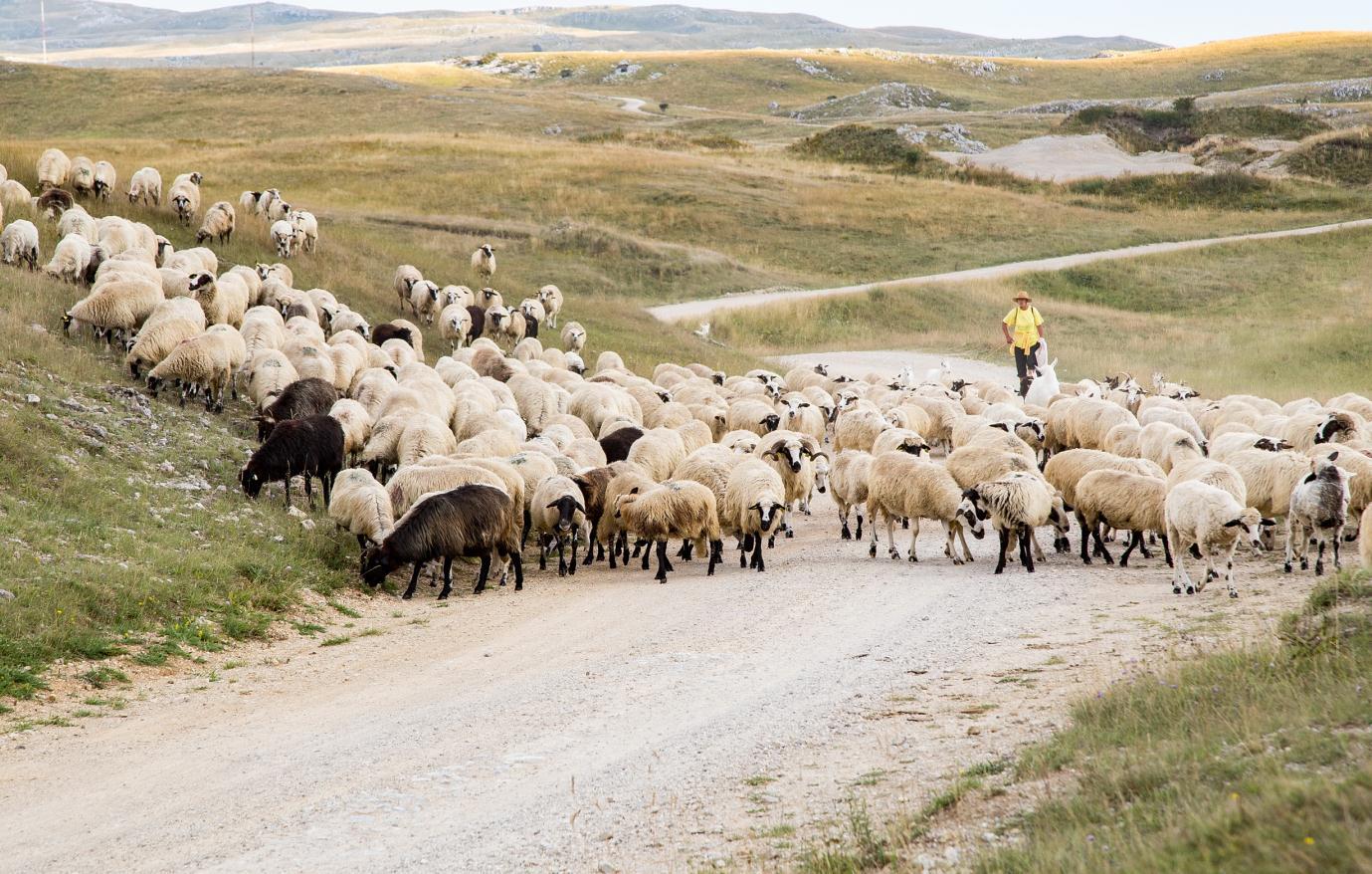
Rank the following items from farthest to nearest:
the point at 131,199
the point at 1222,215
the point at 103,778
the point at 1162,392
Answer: the point at 1222,215, the point at 131,199, the point at 1162,392, the point at 103,778

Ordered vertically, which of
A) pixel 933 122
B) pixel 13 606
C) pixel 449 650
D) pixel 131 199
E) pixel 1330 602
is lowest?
pixel 449 650

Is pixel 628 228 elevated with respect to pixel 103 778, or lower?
elevated

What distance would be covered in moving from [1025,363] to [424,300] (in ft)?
45.8

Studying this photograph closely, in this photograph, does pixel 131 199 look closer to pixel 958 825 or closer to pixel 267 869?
pixel 267 869

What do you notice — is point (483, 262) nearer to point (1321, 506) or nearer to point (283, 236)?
point (283, 236)

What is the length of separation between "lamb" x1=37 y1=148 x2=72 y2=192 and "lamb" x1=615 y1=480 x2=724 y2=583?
865 inches

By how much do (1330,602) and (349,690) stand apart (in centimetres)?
763

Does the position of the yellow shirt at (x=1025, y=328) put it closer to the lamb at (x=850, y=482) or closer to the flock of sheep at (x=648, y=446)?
the flock of sheep at (x=648, y=446)

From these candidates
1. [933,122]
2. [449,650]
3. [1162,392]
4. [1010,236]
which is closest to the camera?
[449,650]

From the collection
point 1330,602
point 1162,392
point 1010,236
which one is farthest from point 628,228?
point 1330,602

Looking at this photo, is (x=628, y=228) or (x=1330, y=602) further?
(x=628, y=228)

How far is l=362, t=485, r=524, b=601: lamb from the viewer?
1335cm

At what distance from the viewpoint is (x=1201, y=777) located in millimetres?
5734

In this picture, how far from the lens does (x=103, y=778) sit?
8.05m
